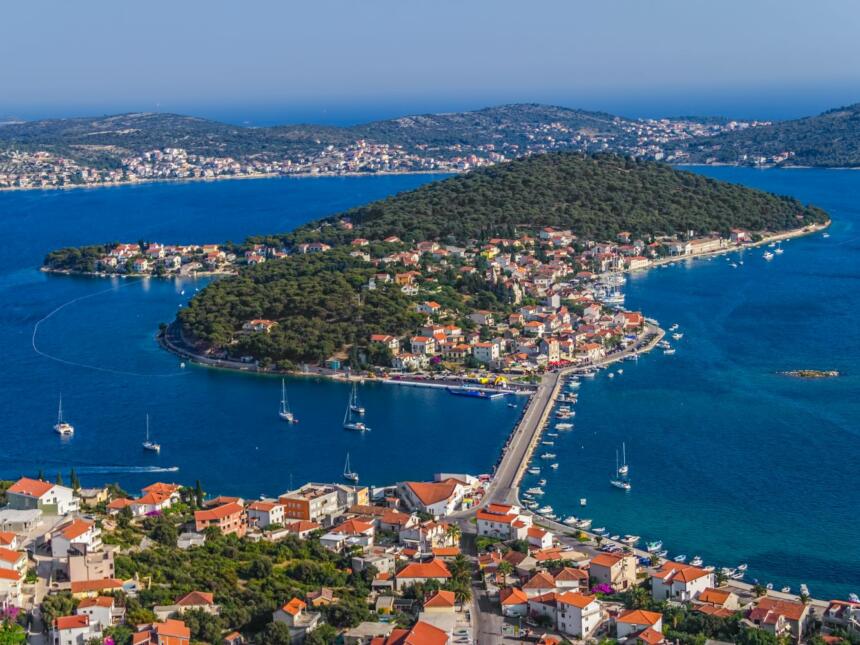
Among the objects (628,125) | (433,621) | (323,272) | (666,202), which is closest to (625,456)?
(433,621)

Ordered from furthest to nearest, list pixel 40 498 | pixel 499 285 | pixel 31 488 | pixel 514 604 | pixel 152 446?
pixel 499 285 < pixel 152 446 < pixel 31 488 < pixel 40 498 < pixel 514 604

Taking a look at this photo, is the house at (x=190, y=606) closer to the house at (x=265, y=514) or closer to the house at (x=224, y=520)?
the house at (x=224, y=520)

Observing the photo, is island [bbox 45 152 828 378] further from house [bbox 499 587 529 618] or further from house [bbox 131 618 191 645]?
house [bbox 131 618 191 645]

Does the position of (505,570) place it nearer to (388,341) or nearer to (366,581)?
(366,581)

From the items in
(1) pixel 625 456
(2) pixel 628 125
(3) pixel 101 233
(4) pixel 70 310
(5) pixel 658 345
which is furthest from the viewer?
(2) pixel 628 125

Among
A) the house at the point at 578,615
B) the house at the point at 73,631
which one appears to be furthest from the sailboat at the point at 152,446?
the house at the point at 578,615

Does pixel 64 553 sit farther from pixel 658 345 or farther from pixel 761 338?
pixel 761 338

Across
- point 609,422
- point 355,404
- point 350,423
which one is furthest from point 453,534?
point 355,404
